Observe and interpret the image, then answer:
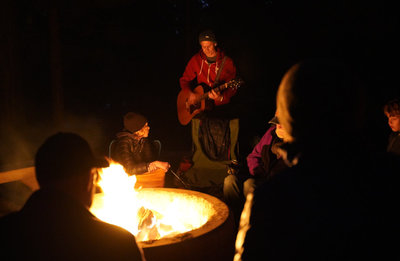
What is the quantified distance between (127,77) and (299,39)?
23.1ft

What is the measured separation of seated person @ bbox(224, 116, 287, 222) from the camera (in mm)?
4215

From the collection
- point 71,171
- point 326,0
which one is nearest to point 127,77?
point 326,0

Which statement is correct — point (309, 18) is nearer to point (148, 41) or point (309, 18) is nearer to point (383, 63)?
point (383, 63)

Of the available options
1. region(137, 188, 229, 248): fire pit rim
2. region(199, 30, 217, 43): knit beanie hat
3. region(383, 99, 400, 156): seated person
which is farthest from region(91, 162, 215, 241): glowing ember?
region(199, 30, 217, 43): knit beanie hat

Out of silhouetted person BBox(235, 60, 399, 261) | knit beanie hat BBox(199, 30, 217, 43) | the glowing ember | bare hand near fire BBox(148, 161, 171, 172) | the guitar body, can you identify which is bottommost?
the glowing ember

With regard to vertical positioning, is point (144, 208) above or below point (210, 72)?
below

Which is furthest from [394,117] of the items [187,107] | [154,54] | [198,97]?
[154,54]

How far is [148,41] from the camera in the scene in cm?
1235

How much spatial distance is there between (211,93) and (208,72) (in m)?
0.45

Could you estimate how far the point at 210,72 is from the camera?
6.12 metres

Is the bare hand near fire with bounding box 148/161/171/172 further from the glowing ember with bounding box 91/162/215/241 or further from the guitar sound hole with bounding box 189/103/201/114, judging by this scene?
the guitar sound hole with bounding box 189/103/201/114

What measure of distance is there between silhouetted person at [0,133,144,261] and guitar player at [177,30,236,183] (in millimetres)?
4252

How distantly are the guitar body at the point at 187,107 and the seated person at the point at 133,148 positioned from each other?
4.68ft

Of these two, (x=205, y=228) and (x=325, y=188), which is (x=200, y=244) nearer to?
(x=205, y=228)
